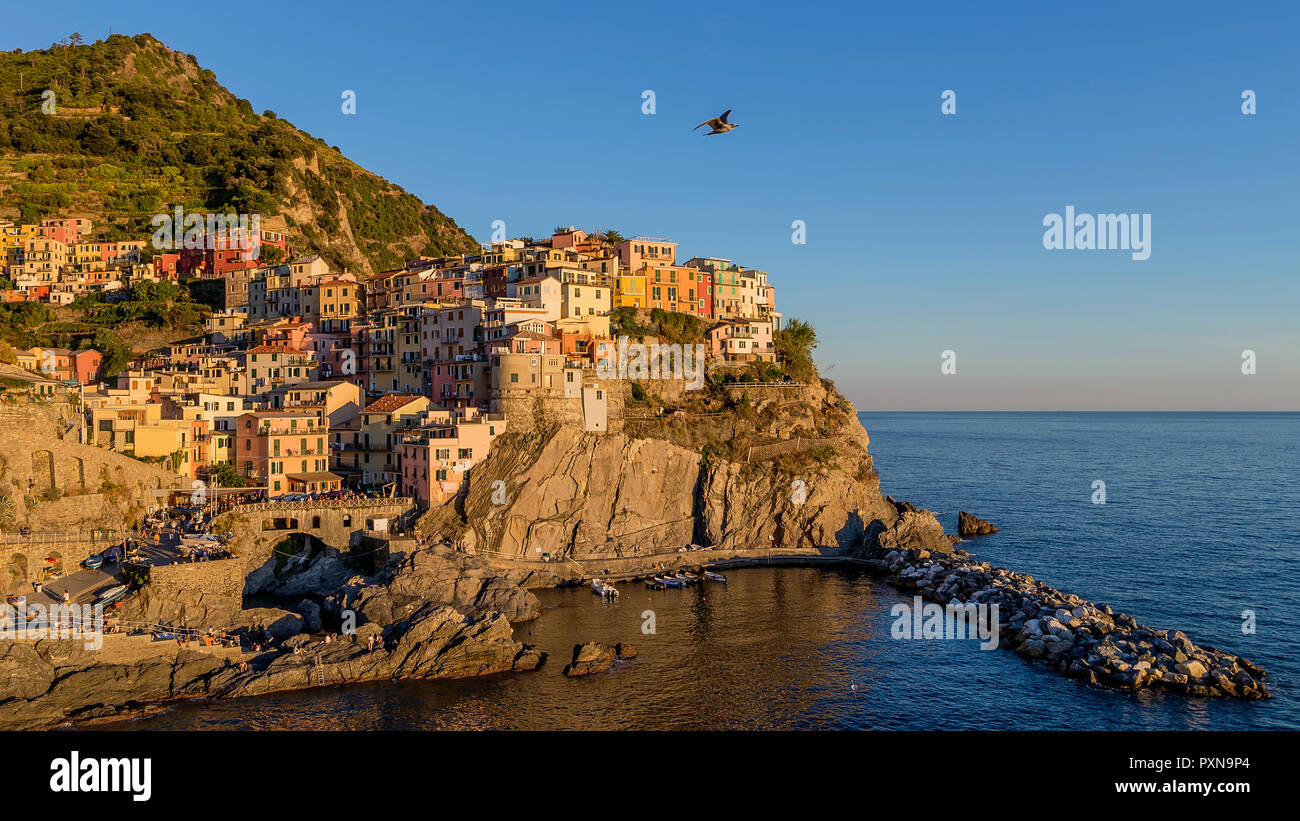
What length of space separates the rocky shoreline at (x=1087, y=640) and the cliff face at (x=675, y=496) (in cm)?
962

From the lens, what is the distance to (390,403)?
2682 inches

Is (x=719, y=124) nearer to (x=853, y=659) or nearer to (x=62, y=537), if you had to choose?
(x=853, y=659)

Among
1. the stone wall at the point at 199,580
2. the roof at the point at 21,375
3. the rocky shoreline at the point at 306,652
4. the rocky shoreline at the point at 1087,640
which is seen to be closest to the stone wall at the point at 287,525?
the stone wall at the point at 199,580

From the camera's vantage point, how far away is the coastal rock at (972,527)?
7588 centimetres

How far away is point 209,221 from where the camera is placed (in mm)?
106250

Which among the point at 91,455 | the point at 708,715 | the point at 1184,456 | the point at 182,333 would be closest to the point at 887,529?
the point at 708,715

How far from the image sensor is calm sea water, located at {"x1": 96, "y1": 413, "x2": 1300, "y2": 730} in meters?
35.4

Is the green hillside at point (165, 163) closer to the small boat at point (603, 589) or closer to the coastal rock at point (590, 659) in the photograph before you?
the small boat at point (603, 589)

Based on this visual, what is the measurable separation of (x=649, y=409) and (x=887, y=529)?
70.1 feet

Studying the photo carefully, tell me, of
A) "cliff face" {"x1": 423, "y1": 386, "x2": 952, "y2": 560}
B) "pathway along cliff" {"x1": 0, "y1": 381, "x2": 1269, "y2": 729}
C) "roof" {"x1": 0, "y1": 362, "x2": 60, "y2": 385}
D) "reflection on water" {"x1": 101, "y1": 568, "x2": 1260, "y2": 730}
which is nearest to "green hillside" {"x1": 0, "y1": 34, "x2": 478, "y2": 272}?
"roof" {"x1": 0, "y1": 362, "x2": 60, "y2": 385}

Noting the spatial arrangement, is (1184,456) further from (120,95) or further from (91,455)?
(120,95)

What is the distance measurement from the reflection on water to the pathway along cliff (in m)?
1.81

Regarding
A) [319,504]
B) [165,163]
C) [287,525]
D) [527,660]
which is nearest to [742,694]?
[527,660]
